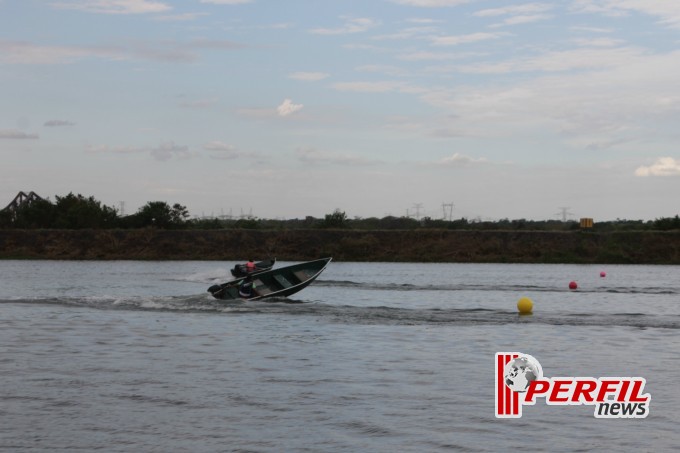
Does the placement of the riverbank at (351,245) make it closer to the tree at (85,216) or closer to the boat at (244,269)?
the tree at (85,216)

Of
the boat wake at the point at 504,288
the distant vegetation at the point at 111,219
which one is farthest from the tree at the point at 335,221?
the boat wake at the point at 504,288

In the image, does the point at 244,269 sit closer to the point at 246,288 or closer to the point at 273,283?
the point at 246,288

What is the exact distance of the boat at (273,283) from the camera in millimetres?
39844

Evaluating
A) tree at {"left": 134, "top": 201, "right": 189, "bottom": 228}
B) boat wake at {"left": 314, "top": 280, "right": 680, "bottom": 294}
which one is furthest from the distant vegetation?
boat wake at {"left": 314, "top": 280, "right": 680, "bottom": 294}

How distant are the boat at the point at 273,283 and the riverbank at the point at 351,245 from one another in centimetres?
4935

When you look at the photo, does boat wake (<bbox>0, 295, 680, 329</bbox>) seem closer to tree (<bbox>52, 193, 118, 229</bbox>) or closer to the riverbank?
the riverbank

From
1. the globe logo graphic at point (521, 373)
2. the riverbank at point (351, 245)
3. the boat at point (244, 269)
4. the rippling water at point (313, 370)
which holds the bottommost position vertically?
the rippling water at point (313, 370)

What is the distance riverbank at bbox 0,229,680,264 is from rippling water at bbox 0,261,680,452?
167 ft

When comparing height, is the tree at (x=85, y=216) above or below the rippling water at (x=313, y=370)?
above

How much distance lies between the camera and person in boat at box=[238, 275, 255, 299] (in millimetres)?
39938

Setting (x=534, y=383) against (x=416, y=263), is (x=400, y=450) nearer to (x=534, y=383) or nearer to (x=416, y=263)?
(x=534, y=383)

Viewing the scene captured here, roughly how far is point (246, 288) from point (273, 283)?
5.27 feet

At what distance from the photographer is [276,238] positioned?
97.4m

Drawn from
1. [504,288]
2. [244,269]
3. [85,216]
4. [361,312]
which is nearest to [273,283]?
[244,269]
